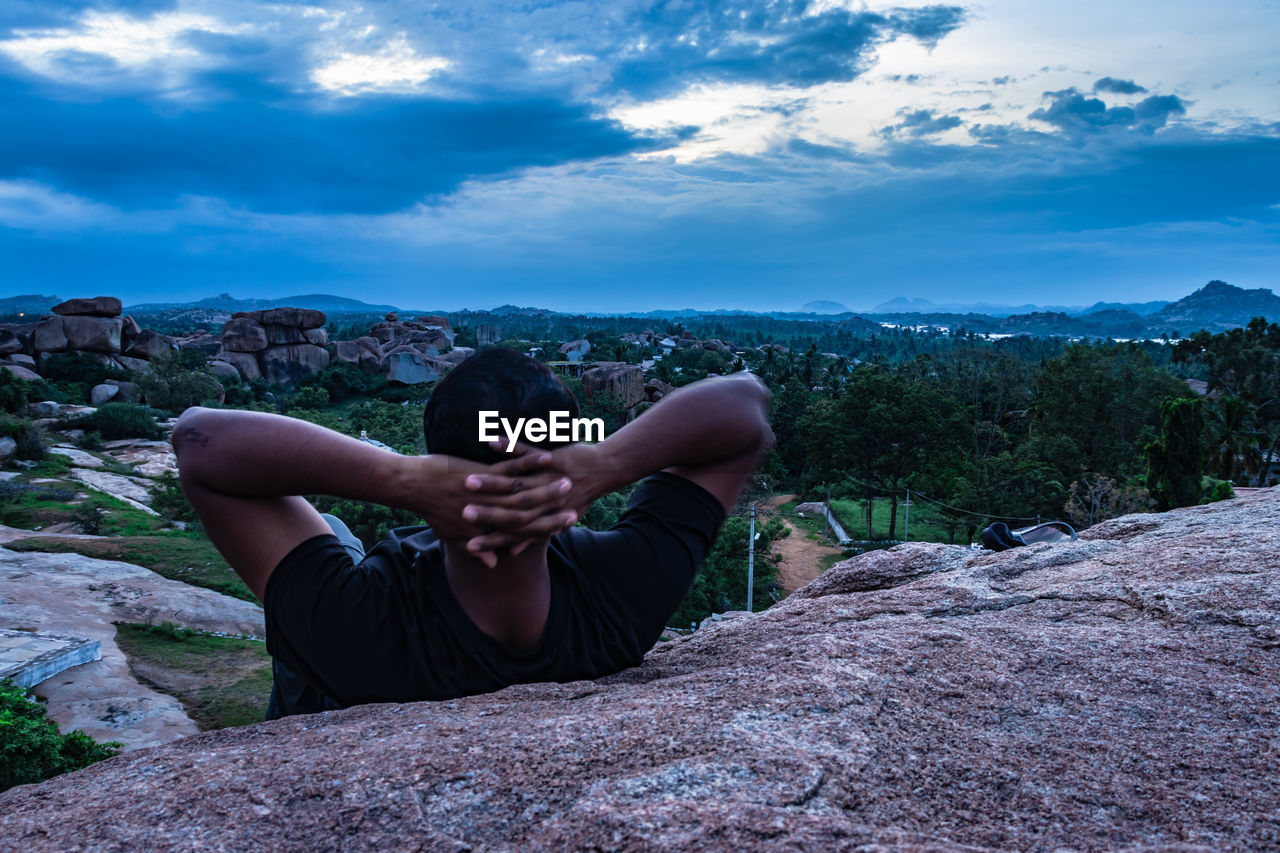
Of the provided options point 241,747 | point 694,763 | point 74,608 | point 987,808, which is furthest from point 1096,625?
point 74,608

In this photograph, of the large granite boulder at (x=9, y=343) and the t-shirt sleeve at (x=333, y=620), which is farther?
the large granite boulder at (x=9, y=343)

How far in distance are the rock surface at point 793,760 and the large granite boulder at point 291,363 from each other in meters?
47.4

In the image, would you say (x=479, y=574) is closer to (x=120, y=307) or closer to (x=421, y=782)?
(x=421, y=782)

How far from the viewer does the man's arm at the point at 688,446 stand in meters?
1.56

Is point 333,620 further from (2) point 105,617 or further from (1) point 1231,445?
(1) point 1231,445

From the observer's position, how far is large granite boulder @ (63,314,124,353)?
37.5 metres

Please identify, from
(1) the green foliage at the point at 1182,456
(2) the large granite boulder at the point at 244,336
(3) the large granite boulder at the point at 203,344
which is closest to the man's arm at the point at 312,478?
(1) the green foliage at the point at 1182,456

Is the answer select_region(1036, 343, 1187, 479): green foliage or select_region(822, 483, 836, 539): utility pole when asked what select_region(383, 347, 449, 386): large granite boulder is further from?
select_region(1036, 343, 1187, 479): green foliage

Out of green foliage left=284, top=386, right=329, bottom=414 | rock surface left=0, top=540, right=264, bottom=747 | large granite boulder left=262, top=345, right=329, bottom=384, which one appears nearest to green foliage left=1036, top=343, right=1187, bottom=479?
rock surface left=0, top=540, right=264, bottom=747

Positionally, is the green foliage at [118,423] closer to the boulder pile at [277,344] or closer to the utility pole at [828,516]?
the boulder pile at [277,344]

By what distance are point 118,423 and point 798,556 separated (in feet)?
86.1

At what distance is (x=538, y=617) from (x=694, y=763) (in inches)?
24.3

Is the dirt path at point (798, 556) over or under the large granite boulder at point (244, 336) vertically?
under

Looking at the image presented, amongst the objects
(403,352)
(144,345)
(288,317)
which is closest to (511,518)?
(403,352)
